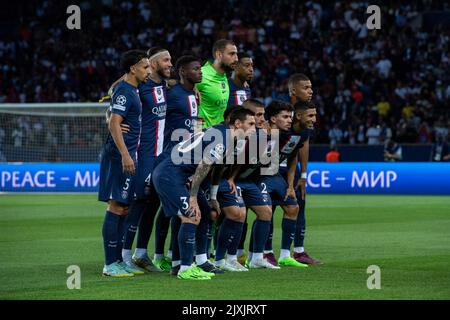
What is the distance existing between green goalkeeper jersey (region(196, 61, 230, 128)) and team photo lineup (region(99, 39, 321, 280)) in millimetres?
12

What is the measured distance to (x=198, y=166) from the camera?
960cm

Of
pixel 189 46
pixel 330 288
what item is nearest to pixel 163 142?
pixel 330 288

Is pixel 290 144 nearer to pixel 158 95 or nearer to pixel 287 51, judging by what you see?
pixel 158 95

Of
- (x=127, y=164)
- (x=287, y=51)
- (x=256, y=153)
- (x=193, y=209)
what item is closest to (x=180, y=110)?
(x=256, y=153)

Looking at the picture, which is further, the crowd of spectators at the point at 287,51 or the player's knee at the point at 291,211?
the crowd of spectators at the point at 287,51

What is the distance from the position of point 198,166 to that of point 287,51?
78.6ft

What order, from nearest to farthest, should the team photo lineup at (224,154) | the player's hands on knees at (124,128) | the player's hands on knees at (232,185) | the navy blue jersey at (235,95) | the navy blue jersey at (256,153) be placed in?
1. the team photo lineup at (224,154)
2. the player's hands on knees at (124,128)
3. the player's hands on knees at (232,185)
4. the navy blue jersey at (256,153)
5. the navy blue jersey at (235,95)

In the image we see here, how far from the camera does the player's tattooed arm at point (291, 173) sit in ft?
37.0

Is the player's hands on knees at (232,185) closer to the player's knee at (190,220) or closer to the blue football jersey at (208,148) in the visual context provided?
the blue football jersey at (208,148)

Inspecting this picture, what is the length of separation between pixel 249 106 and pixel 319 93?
20.8 meters

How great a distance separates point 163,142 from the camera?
35.1 ft

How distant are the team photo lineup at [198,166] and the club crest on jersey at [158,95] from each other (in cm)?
1

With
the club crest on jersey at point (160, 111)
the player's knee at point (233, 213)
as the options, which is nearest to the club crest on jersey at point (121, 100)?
the club crest on jersey at point (160, 111)
